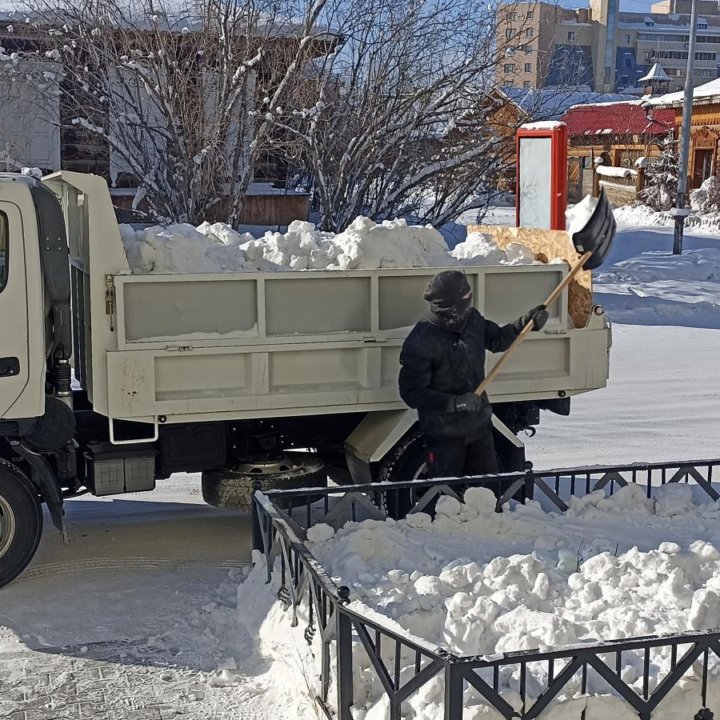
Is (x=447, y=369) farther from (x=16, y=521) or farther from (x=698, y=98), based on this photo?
(x=698, y=98)

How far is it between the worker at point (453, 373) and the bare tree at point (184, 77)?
29.8ft

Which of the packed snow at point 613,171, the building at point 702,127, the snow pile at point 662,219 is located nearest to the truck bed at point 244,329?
Answer: the snow pile at point 662,219

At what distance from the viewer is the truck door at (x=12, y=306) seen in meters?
5.80

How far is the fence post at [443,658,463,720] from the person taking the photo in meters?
3.55

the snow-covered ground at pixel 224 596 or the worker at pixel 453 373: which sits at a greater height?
the worker at pixel 453 373

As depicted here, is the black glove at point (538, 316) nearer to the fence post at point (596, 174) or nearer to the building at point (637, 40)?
the fence post at point (596, 174)

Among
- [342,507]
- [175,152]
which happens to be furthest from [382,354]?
[175,152]

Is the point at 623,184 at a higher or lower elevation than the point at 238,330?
lower

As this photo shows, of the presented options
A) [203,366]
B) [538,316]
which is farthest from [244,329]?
[538,316]

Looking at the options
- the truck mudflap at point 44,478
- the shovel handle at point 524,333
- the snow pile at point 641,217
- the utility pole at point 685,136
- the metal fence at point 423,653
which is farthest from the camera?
the snow pile at point 641,217

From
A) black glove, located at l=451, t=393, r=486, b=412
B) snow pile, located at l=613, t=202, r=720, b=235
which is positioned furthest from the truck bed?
snow pile, located at l=613, t=202, r=720, b=235

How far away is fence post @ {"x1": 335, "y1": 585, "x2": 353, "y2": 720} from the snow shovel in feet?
8.62

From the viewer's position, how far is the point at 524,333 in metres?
6.50

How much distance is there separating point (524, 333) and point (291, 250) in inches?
61.5
